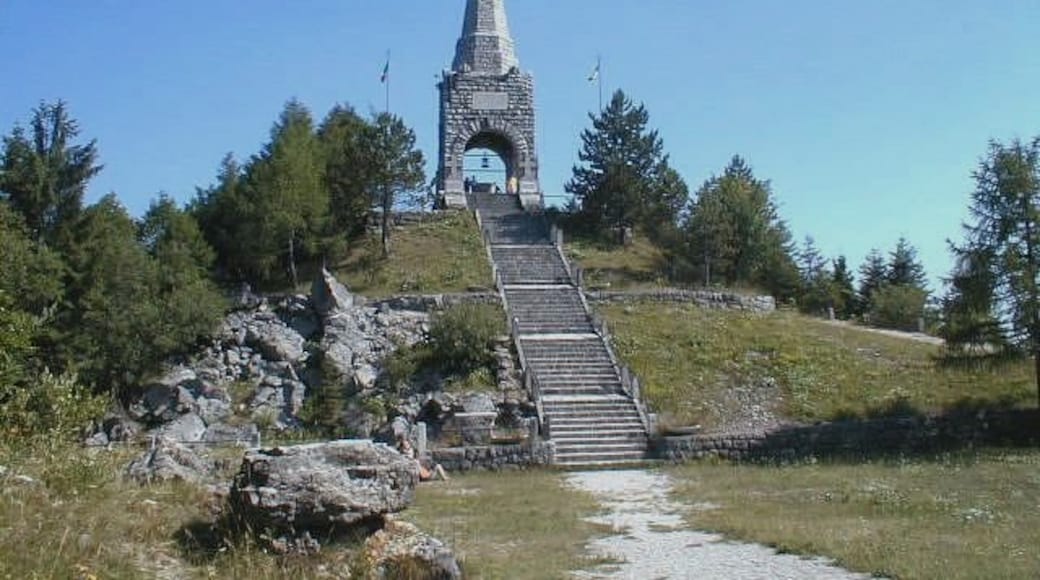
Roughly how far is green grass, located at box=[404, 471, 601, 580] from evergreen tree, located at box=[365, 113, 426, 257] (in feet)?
65.1

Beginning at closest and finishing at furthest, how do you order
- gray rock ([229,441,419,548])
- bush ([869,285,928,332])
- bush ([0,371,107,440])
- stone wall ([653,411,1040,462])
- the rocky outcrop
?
the rocky outcrop → bush ([0,371,107,440]) → gray rock ([229,441,419,548]) → stone wall ([653,411,1040,462]) → bush ([869,285,928,332])

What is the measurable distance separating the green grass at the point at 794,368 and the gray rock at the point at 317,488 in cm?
1696

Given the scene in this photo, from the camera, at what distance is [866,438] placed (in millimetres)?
23375

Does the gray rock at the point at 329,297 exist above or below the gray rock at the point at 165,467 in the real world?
above

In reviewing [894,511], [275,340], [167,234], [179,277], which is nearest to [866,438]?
[894,511]

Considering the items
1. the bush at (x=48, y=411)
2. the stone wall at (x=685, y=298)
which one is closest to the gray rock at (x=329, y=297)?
the stone wall at (x=685, y=298)

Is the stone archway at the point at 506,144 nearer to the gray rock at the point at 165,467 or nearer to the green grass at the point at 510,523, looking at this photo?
the green grass at the point at 510,523

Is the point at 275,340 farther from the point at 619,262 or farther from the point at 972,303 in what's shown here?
the point at 972,303

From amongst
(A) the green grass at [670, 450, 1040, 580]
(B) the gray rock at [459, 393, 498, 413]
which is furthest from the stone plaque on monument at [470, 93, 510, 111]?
(A) the green grass at [670, 450, 1040, 580]

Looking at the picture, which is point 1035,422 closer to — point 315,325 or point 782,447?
point 782,447

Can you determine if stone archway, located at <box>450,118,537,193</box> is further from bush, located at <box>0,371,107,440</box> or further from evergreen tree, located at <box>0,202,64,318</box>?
bush, located at <box>0,371,107,440</box>

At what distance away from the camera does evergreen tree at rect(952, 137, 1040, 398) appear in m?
23.3

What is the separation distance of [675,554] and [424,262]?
26.7m

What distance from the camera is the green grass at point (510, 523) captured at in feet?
33.3
